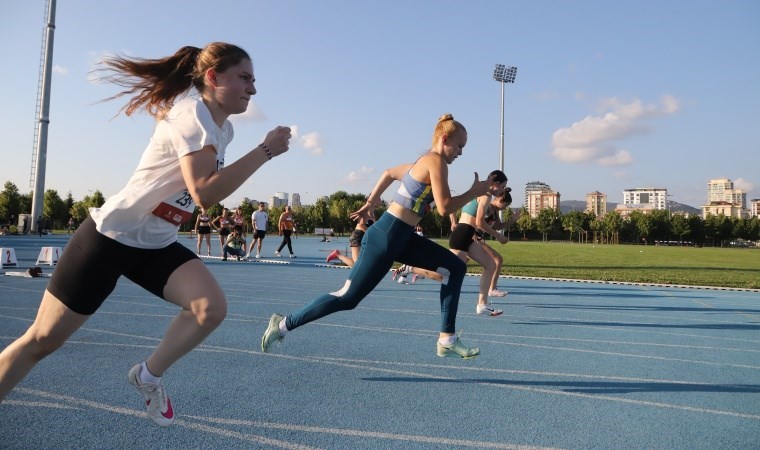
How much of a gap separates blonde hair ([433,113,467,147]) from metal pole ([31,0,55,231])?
37.5m

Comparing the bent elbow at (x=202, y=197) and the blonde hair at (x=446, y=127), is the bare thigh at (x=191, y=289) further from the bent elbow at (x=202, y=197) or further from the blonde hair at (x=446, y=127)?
the blonde hair at (x=446, y=127)

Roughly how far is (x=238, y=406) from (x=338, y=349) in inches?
65.3

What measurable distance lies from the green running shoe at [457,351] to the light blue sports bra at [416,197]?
1.14m

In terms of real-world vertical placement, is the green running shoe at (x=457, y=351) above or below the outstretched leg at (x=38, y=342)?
below

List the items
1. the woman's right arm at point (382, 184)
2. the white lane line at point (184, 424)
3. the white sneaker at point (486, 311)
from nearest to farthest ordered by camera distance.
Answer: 1. the white lane line at point (184, 424)
2. the woman's right arm at point (382, 184)
3. the white sneaker at point (486, 311)

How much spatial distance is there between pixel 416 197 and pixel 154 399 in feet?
7.52

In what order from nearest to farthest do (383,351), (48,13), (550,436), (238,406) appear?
(550,436) < (238,406) < (383,351) < (48,13)

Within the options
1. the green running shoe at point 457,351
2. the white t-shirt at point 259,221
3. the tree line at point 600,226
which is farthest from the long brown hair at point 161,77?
the tree line at point 600,226

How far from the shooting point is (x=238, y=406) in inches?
124

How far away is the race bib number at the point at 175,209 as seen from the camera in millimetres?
2330

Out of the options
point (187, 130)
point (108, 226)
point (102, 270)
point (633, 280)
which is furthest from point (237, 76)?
point (633, 280)

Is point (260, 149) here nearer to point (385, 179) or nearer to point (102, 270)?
point (102, 270)

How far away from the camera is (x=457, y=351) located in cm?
420

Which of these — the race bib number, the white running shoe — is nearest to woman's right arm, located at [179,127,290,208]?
the race bib number
